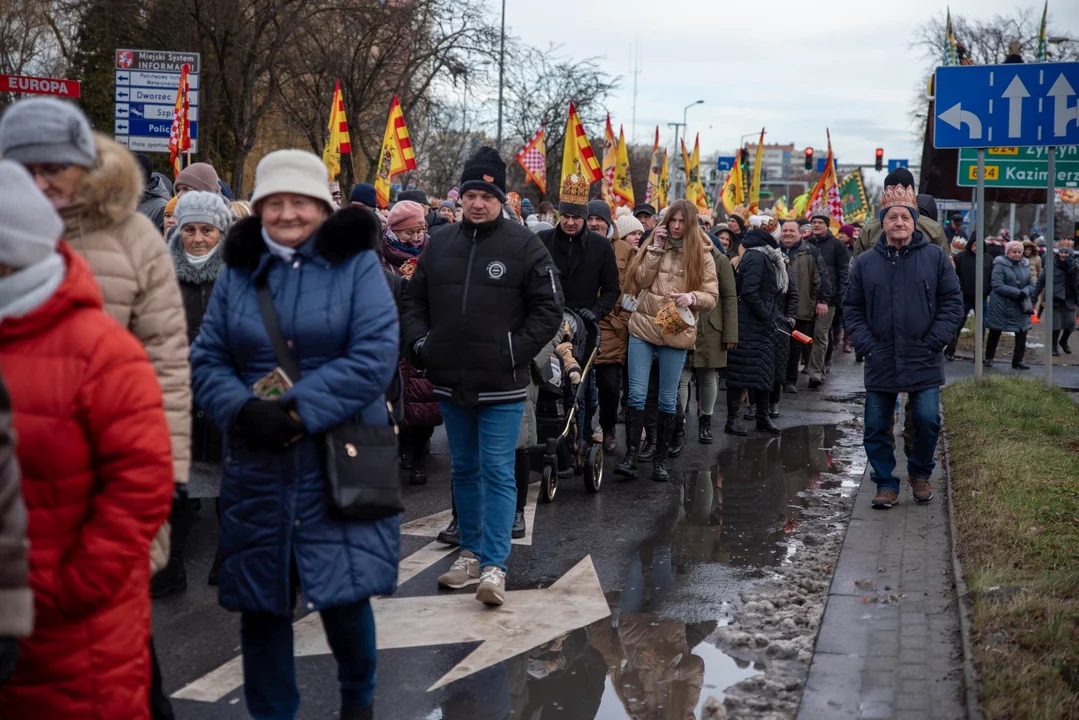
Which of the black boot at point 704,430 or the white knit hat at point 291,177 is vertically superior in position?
the white knit hat at point 291,177

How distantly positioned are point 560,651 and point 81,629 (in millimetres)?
2729

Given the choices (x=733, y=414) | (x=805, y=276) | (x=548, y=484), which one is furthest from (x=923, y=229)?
(x=548, y=484)

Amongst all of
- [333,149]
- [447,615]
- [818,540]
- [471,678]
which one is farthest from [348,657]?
[333,149]

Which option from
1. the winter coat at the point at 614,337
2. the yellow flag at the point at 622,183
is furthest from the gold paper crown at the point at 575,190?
the yellow flag at the point at 622,183

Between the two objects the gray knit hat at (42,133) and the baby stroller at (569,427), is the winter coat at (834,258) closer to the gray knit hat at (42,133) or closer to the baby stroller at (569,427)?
the baby stroller at (569,427)

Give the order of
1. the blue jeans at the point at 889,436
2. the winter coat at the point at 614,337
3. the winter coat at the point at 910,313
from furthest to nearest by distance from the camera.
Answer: the winter coat at the point at 614,337 → the blue jeans at the point at 889,436 → the winter coat at the point at 910,313

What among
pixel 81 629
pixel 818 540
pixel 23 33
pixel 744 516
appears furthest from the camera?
pixel 23 33

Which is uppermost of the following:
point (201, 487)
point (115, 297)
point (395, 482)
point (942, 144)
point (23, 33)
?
point (23, 33)

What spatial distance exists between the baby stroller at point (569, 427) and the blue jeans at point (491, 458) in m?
1.53

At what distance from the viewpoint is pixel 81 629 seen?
2.78m

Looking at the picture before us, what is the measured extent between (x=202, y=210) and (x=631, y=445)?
4388 millimetres

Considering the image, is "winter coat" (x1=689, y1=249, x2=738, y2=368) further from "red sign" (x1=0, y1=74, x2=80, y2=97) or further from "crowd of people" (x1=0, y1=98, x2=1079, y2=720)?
"red sign" (x1=0, y1=74, x2=80, y2=97)

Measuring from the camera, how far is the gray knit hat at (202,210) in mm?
5844

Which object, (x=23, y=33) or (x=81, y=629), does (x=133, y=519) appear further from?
(x=23, y=33)
